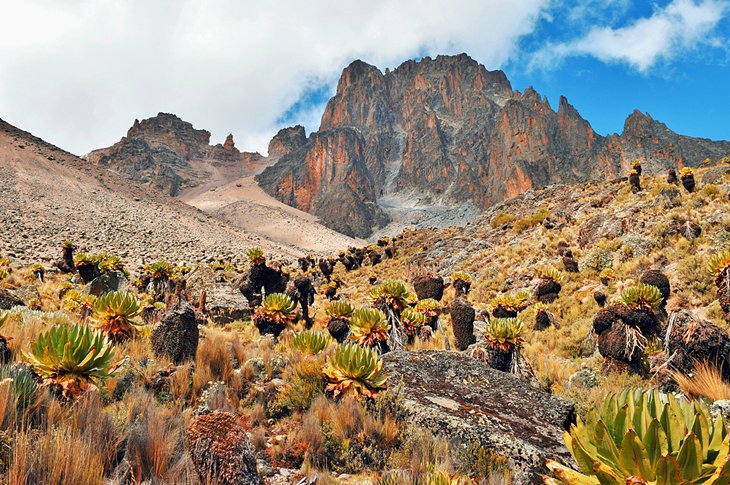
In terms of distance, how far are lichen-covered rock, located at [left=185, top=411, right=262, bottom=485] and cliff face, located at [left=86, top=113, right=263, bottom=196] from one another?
147 m

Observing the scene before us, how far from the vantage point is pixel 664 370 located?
21.5 ft

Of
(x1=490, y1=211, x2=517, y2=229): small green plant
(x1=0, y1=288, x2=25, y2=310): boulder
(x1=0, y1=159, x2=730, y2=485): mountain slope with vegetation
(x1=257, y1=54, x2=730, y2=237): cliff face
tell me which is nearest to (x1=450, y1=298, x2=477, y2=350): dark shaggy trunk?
(x1=0, y1=159, x2=730, y2=485): mountain slope with vegetation

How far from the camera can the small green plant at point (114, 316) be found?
5.98 metres

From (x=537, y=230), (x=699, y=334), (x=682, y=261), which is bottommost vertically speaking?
(x=699, y=334)

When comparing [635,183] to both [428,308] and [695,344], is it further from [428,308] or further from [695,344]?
[695,344]

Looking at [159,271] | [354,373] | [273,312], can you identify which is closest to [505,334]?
[354,373]

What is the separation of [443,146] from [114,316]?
502 feet

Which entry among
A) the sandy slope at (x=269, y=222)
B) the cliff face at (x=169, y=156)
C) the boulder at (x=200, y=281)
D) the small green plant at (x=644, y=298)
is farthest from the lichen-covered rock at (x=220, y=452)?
the cliff face at (x=169, y=156)

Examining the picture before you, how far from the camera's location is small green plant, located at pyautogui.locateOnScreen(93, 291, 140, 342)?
5977mm

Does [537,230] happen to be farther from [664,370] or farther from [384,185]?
[384,185]

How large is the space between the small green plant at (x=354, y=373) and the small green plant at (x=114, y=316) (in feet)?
12.1

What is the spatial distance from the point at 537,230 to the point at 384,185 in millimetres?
133395

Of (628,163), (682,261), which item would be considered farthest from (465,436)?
(628,163)

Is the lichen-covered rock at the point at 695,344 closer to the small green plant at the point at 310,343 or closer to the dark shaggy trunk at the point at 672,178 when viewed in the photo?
the small green plant at the point at 310,343
